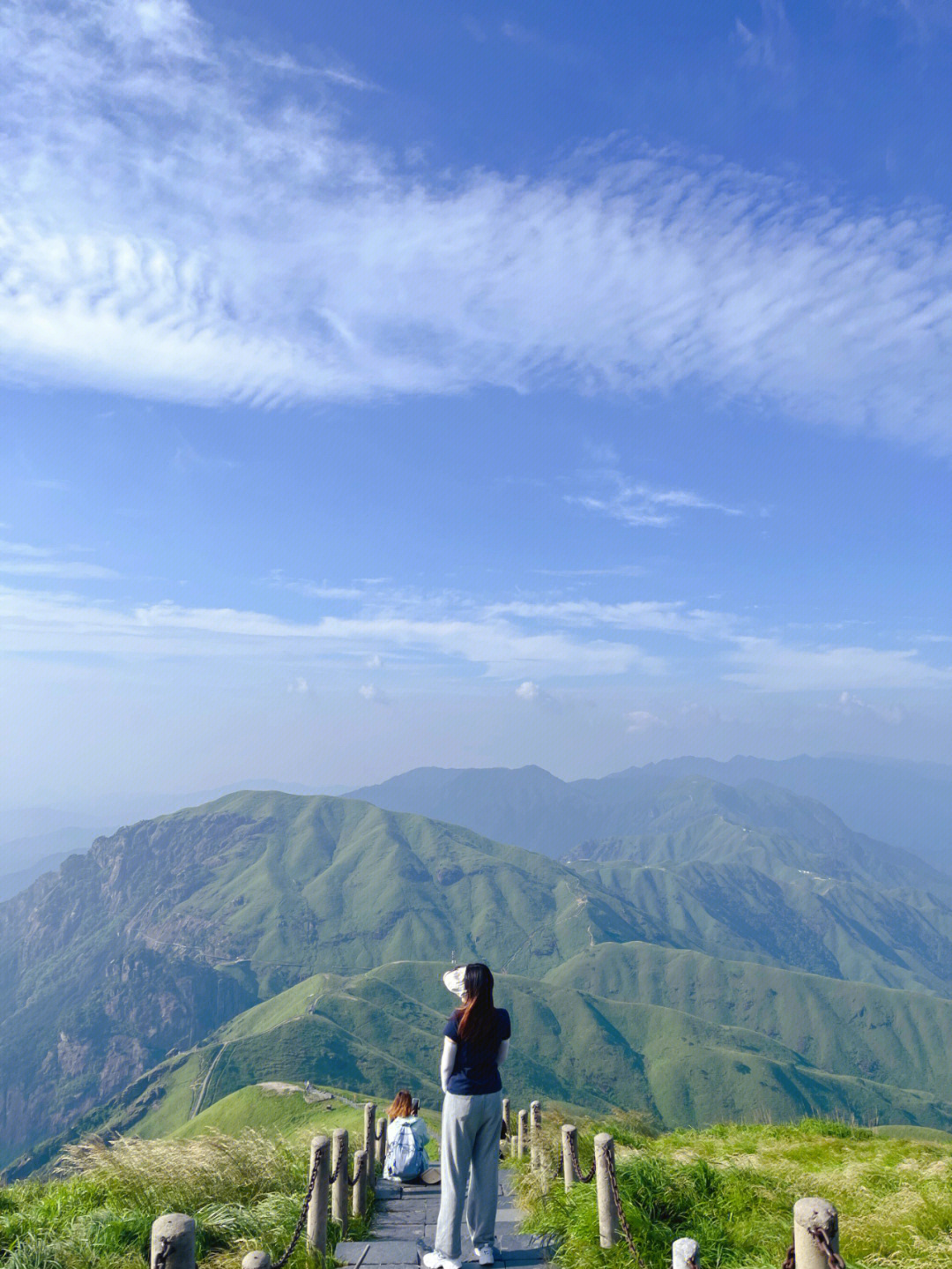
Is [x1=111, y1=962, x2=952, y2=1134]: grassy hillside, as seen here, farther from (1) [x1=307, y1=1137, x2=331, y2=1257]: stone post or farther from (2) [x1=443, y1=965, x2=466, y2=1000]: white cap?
(2) [x1=443, y1=965, x2=466, y2=1000]: white cap

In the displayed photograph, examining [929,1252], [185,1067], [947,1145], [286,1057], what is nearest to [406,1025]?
[286,1057]

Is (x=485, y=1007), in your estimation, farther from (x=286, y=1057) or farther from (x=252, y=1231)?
(x=286, y=1057)

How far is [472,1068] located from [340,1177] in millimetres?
3412

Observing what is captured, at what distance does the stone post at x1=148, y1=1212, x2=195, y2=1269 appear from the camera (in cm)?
575

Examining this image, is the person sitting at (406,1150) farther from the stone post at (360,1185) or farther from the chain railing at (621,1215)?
the stone post at (360,1185)

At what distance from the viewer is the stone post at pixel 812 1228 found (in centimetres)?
517

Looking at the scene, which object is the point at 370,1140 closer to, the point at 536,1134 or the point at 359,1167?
the point at 359,1167

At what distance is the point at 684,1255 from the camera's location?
5949 mm

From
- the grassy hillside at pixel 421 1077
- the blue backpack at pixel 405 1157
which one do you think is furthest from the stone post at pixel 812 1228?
the grassy hillside at pixel 421 1077

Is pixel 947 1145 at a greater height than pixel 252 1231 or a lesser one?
lesser

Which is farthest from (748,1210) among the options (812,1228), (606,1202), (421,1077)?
(421,1077)

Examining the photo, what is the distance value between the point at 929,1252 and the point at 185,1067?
20100 centimetres

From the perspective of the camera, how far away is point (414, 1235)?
9992mm

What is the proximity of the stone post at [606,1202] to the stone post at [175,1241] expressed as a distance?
13.5 feet
